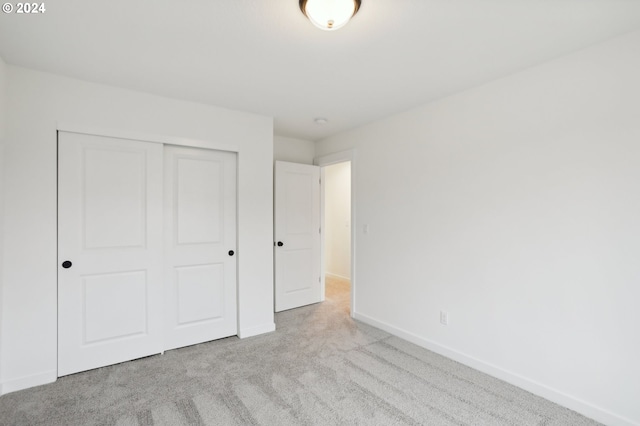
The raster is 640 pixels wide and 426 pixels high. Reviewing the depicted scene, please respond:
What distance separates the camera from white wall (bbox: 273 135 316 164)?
4.23m

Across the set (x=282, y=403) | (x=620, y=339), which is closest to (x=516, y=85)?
(x=620, y=339)

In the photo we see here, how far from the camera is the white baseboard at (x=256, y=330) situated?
3.21m

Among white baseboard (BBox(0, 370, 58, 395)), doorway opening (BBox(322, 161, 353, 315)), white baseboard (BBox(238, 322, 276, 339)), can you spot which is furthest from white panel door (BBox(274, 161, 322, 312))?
white baseboard (BBox(0, 370, 58, 395))

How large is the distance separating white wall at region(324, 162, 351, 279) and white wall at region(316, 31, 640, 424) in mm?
2731

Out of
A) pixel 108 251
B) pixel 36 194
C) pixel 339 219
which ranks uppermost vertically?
pixel 36 194

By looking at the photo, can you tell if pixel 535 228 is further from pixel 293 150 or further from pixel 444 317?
pixel 293 150

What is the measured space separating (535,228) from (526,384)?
3.85 ft

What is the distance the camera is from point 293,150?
436 cm

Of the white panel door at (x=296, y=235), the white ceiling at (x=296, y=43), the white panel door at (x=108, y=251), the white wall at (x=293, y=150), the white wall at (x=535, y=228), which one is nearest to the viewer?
the white ceiling at (x=296, y=43)

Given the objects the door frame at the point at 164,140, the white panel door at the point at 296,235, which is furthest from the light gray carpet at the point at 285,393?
the white panel door at the point at 296,235

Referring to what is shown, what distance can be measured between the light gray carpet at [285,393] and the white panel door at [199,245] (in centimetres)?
25

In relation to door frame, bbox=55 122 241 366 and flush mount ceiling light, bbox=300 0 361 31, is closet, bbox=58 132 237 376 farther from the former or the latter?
flush mount ceiling light, bbox=300 0 361 31

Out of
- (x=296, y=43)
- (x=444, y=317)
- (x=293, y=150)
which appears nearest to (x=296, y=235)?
(x=293, y=150)

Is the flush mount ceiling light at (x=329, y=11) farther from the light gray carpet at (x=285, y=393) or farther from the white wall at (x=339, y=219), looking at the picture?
the white wall at (x=339, y=219)
